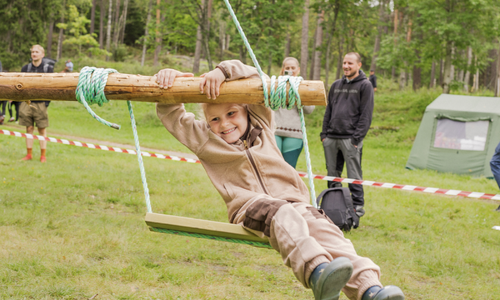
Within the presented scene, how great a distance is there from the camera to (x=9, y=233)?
411 cm

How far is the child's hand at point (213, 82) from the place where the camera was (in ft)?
8.64

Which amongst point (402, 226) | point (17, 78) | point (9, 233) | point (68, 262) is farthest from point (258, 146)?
point (402, 226)

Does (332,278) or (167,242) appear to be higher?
(332,278)

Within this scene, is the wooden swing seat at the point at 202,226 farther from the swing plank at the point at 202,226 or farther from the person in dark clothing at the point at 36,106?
the person in dark clothing at the point at 36,106

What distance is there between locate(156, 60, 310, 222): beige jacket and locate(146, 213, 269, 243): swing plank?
Result: 0.28 meters

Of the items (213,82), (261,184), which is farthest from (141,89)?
(261,184)

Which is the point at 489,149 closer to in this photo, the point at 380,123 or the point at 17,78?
the point at 380,123

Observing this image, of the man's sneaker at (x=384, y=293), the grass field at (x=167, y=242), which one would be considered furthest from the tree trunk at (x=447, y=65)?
the man's sneaker at (x=384, y=293)

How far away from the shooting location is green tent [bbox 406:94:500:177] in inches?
418

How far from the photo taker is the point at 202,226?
2312mm

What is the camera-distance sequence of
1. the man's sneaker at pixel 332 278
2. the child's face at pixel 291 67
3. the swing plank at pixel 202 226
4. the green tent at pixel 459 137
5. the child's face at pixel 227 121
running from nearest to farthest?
the man's sneaker at pixel 332 278
the swing plank at pixel 202 226
the child's face at pixel 227 121
the child's face at pixel 291 67
the green tent at pixel 459 137

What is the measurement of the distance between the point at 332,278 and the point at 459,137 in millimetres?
10230

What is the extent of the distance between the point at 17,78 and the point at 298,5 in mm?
15856

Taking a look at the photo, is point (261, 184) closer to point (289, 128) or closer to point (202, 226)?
point (202, 226)
